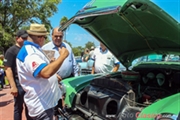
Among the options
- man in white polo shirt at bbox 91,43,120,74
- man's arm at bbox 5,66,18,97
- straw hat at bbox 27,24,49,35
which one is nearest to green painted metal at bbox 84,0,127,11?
straw hat at bbox 27,24,49,35

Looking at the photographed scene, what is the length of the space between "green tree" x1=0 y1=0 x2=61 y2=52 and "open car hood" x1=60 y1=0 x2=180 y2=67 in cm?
1339

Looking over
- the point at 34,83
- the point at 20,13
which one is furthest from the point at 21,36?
the point at 20,13

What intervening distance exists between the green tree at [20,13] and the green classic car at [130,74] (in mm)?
13454

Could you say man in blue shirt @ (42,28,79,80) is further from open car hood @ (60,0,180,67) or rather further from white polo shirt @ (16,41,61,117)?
white polo shirt @ (16,41,61,117)

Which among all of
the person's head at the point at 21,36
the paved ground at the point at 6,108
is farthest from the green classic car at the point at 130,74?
the paved ground at the point at 6,108

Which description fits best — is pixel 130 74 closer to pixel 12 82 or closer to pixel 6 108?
pixel 12 82

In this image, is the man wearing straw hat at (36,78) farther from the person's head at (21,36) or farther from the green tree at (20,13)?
the green tree at (20,13)

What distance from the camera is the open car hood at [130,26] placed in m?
1.99

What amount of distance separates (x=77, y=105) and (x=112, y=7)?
1545 mm

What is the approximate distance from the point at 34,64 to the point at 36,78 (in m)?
0.18

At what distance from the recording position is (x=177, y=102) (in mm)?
1773

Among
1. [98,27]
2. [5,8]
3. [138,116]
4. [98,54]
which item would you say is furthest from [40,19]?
[138,116]

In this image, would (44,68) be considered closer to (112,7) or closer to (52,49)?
(112,7)

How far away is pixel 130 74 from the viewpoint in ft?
9.06
